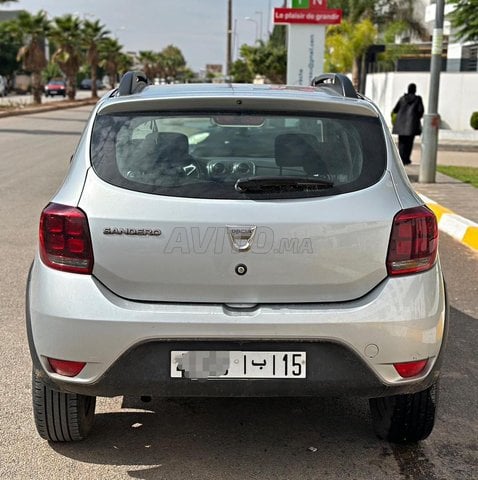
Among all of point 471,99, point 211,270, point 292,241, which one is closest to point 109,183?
point 211,270

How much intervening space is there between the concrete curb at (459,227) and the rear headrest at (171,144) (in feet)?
17.9

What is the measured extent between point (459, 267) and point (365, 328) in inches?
184

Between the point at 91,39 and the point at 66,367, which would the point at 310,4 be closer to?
the point at 66,367

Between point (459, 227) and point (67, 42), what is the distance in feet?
148

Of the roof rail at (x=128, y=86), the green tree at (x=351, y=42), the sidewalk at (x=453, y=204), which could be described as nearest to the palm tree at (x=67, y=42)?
the green tree at (x=351, y=42)

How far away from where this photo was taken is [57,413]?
3365mm

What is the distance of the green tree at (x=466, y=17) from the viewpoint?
18.5 metres

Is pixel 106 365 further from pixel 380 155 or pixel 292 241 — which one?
pixel 380 155

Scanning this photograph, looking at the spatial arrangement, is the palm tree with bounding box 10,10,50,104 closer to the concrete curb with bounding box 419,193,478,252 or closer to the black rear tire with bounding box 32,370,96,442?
the concrete curb with bounding box 419,193,478,252

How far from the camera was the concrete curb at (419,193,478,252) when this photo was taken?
836cm

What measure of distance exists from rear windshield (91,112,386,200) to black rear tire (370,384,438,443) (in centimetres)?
101

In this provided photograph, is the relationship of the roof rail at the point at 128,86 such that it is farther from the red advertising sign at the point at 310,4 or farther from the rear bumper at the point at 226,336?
the red advertising sign at the point at 310,4

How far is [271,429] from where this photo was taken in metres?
3.73

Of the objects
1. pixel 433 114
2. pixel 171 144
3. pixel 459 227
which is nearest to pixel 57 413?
pixel 171 144
